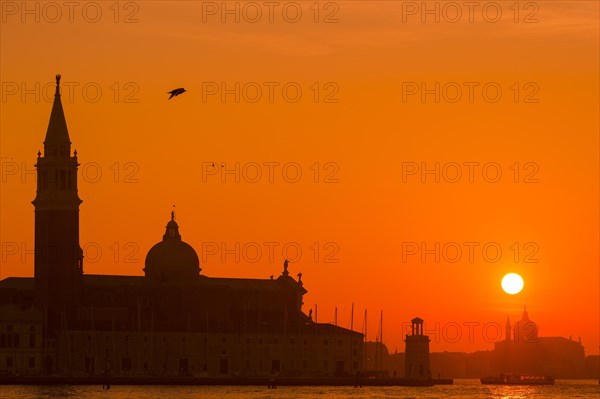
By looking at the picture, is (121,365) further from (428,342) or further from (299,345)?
(428,342)

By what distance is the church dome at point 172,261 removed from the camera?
154125 mm

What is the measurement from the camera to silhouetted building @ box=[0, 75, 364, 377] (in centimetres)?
14075

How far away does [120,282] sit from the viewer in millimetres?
154500

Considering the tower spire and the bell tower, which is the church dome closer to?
the bell tower

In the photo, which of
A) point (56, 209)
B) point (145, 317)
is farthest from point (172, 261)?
point (56, 209)

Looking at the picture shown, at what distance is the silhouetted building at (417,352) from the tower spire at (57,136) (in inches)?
1488

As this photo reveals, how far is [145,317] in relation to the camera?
15075cm

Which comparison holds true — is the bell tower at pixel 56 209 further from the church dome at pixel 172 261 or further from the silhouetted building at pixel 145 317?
the church dome at pixel 172 261

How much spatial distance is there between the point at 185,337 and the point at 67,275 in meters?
13.4

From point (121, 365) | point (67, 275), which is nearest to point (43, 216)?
point (67, 275)

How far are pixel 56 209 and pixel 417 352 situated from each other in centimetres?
3816

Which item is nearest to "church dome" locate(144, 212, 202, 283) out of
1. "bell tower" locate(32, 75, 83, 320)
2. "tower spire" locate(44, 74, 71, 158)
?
"bell tower" locate(32, 75, 83, 320)

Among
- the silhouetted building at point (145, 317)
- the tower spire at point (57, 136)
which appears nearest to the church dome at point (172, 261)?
the silhouetted building at point (145, 317)

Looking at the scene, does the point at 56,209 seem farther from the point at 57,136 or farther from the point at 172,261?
the point at 172,261
